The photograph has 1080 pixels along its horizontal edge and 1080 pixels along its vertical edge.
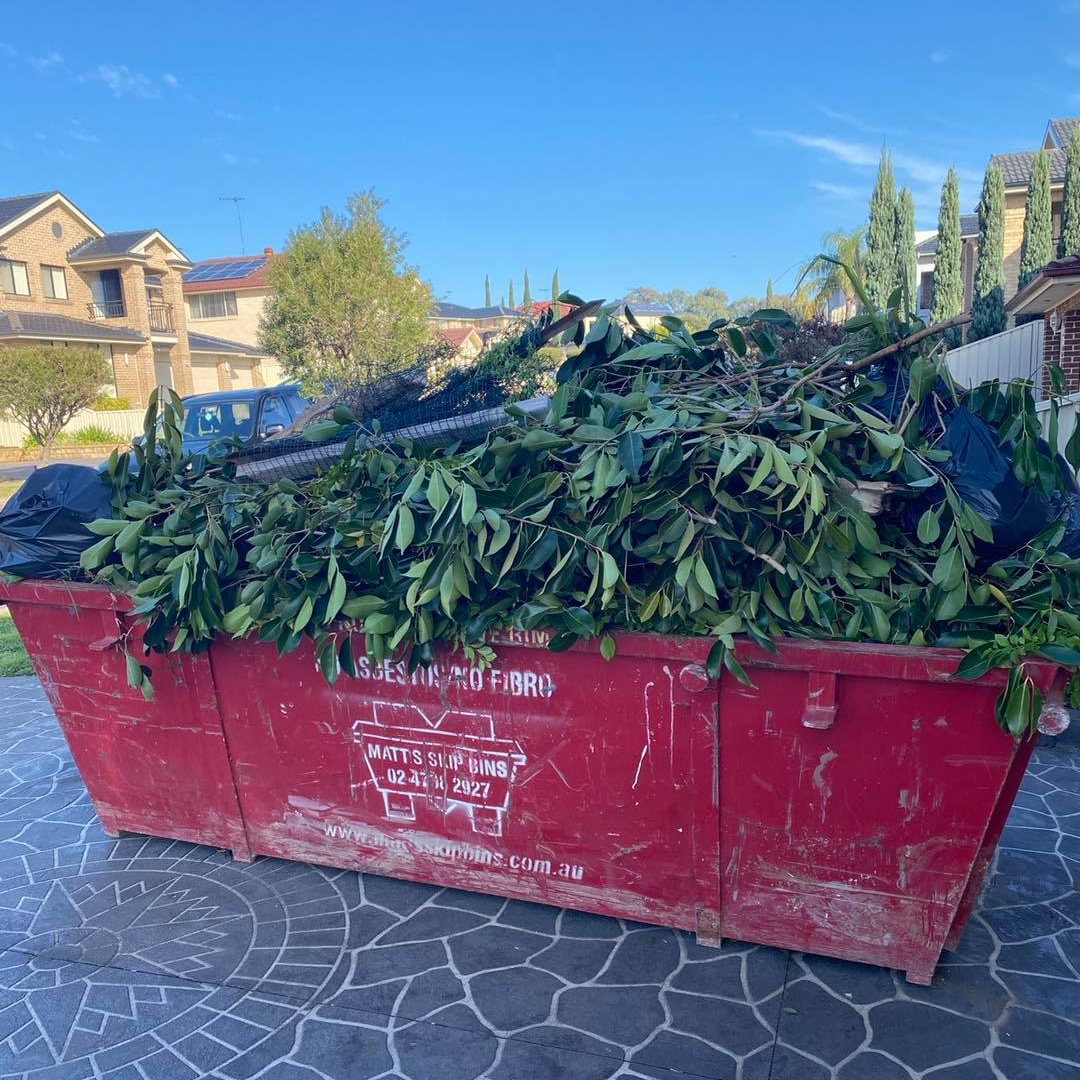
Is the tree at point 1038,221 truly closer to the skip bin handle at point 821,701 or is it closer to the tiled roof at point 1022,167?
the tiled roof at point 1022,167

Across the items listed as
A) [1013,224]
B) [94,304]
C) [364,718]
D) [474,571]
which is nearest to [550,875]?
[364,718]

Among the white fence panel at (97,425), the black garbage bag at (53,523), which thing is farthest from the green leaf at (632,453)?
the white fence panel at (97,425)

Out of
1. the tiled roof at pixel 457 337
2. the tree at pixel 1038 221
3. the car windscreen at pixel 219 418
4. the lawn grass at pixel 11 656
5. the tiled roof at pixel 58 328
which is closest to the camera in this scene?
the tiled roof at pixel 457 337

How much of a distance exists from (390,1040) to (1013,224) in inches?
1264

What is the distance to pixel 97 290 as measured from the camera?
3441 cm

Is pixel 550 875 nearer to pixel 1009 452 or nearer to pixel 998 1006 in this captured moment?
pixel 998 1006

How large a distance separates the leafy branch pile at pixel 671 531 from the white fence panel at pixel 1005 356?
36.7 feet

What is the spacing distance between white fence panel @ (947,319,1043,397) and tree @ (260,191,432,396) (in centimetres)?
1087

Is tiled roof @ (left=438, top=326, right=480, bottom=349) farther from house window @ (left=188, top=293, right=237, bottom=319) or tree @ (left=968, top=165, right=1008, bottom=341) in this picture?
house window @ (left=188, top=293, right=237, bottom=319)

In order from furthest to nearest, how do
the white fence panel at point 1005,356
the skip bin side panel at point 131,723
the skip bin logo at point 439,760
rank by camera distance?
the white fence panel at point 1005,356 → the skip bin side panel at point 131,723 → the skip bin logo at point 439,760

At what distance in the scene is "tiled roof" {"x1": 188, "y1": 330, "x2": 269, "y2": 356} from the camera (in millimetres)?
37344

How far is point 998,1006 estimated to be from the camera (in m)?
2.75

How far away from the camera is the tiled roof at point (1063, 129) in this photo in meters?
30.7

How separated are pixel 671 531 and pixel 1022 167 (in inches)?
1398
